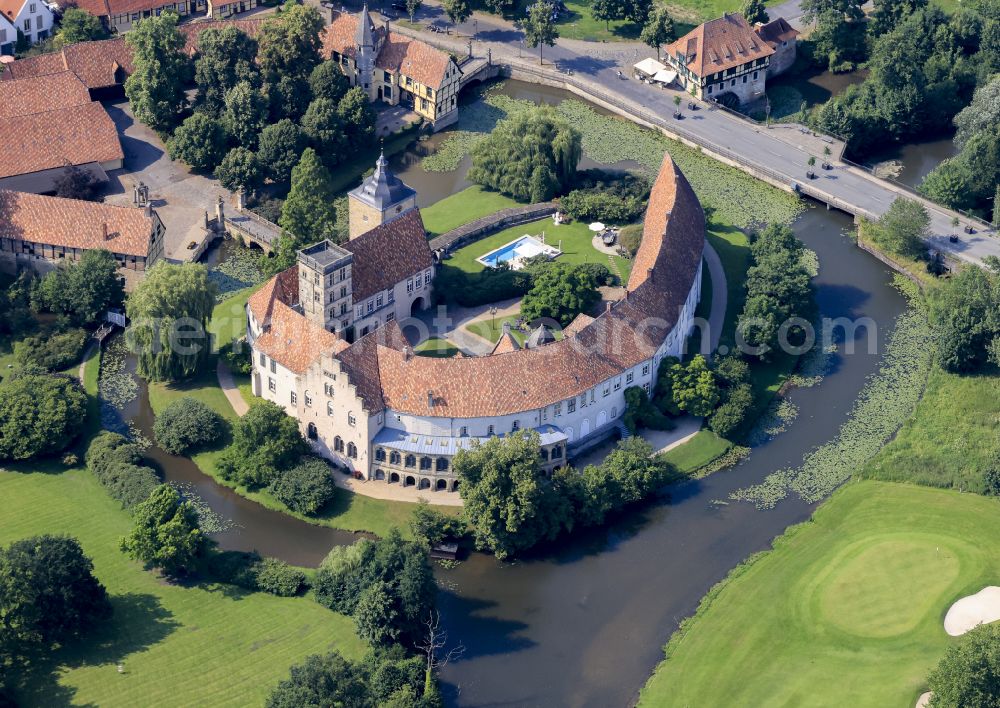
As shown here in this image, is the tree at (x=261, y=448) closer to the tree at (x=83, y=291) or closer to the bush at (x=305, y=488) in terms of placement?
the bush at (x=305, y=488)

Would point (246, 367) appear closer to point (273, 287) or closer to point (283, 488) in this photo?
point (273, 287)

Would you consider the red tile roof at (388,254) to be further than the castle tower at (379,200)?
No

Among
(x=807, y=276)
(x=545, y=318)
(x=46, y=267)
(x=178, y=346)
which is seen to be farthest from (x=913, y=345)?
(x=46, y=267)

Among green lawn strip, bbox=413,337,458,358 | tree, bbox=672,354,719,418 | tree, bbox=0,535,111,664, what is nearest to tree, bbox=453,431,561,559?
tree, bbox=672,354,719,418

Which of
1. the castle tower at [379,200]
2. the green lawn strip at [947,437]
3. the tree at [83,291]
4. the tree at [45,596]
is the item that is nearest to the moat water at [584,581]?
the green lawn strip at [947,437]

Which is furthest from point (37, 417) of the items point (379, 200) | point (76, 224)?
point (379, 200)
